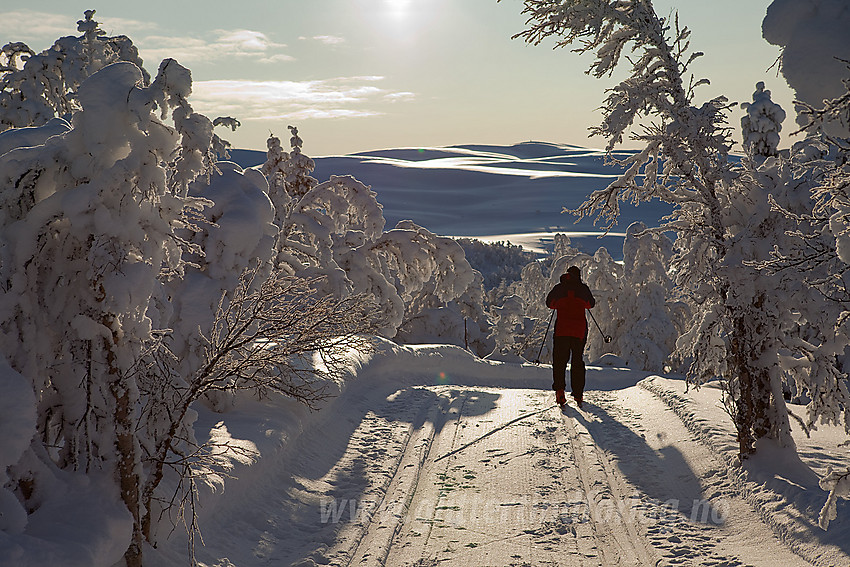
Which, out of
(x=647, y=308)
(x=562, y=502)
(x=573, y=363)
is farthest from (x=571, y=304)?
(x=647, y=308)

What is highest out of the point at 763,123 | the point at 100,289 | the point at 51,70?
the point at 763,123

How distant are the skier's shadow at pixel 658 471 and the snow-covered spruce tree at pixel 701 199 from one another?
0.87 metres

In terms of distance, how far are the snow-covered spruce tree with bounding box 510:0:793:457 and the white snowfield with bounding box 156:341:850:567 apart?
2.83 feet

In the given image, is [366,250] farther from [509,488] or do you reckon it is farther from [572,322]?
[509,488]

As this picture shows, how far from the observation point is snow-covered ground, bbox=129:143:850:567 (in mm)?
6043

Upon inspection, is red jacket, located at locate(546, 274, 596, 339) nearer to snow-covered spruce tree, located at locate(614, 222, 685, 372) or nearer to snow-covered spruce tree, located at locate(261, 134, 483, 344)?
snow-covered spruce tree, located at locate(261, 134, 483, 344)

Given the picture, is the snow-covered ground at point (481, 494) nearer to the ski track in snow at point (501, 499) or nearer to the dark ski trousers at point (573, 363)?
the ski track in snow at point (501, 499)

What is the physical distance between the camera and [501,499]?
7.30 meters

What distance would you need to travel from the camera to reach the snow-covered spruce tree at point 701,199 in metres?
7.72

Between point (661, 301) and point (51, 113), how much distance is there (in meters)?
23.5

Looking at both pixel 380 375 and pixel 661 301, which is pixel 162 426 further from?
pixel 661 301

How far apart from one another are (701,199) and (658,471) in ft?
10.9

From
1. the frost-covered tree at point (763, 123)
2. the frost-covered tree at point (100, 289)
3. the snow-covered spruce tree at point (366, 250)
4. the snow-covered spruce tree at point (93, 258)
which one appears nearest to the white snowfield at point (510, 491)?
the frost-covered tree at point (100, 289)

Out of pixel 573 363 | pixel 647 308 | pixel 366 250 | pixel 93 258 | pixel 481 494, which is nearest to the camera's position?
pixel 93 258
